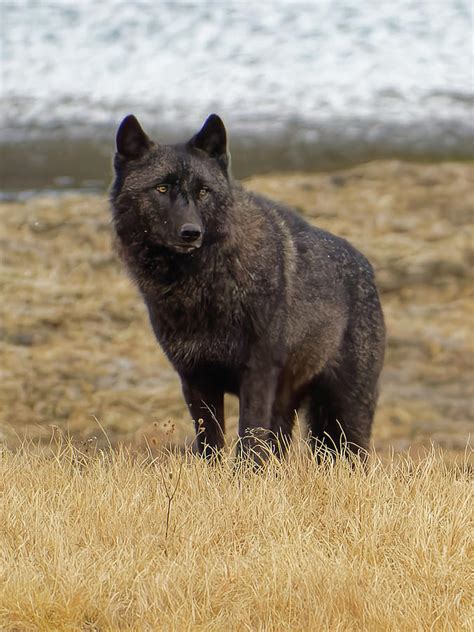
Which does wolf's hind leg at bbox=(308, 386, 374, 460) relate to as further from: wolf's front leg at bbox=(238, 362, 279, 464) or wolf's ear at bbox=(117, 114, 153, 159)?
wolf's ear at bbox=(117, 114, 153, 159)

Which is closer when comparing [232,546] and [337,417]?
[232,546]

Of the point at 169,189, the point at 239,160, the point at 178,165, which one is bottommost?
the point at 239,160

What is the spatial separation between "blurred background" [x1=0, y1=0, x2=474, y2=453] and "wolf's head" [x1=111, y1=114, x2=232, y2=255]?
174 inches

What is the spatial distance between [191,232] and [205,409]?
1.17 m

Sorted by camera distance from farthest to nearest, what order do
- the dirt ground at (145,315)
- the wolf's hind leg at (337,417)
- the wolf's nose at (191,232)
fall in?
1. the dirt ground at (145,315)
2. the wolf's hind leg at (337,417)
3. the wolf's nose at (191,232)

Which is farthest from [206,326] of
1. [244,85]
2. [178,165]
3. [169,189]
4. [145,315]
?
[244,85]

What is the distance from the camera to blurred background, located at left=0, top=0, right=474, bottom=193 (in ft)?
71.0

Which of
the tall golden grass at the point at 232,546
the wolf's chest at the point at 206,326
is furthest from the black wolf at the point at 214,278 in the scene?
the tall golden grass at the point at 232,546

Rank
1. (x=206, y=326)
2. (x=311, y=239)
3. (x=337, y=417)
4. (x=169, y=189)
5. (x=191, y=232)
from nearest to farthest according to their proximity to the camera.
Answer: (x=191, y=232) → (x=169, y=189) → (x=206, y=326) → (x=311, y=239) → (x=337, y=417)

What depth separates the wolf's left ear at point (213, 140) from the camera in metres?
6.58

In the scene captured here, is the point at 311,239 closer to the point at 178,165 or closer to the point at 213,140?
the point at 213,140

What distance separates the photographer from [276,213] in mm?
7125

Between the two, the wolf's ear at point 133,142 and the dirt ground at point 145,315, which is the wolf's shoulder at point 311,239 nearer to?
the wolf's ear at point 133,142

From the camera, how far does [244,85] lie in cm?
2248
